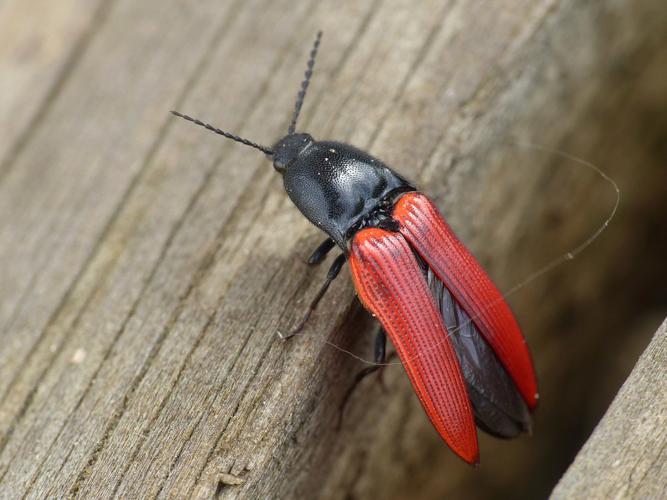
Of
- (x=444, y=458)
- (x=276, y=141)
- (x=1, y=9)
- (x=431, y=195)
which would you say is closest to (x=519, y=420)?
(x=444, y=458)

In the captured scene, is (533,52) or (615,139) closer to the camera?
(533,52)

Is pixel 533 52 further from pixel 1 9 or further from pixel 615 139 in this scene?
pixel 1 9

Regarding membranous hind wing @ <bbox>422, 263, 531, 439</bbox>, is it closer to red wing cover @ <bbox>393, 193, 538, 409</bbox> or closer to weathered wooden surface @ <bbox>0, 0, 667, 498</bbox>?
red wing cover @ <bbox>393, 193, 538, 409</bbox>

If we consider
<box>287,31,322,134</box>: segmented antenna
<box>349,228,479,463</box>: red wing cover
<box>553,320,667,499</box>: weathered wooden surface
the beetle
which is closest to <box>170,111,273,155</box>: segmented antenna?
the beetle

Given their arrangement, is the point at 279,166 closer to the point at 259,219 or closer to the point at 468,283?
the point at 259,219

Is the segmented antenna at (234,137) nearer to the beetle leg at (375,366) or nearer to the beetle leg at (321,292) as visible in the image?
the beetle leg at (321,292)

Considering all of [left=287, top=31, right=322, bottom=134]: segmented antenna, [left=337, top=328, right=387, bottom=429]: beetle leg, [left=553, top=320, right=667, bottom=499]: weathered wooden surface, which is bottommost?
[left=337, top=328, right=387, bottom=429]: beetle leg
